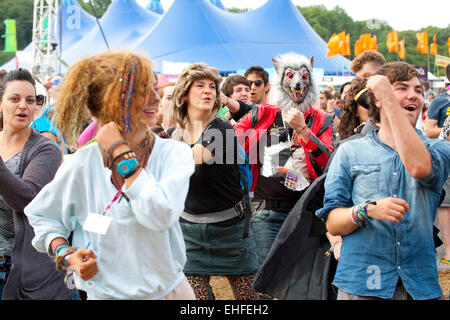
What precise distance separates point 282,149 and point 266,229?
0.70 metres

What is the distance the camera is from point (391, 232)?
105 inches

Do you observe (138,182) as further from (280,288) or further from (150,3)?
(150,3)

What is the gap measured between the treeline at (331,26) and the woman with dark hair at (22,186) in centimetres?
6669

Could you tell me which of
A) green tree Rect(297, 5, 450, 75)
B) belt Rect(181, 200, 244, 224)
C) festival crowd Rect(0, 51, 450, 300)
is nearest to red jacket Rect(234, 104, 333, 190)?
festival crowd Rect(0, 51, 450, 300)

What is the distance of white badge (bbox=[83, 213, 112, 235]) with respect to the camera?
7.18ft

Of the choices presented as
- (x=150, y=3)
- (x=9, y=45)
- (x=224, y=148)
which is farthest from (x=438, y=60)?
(x=224, y=148)

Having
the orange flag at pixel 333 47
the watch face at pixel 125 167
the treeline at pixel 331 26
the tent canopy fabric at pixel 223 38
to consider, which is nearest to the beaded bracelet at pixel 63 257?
the watch face at pixel 125 167

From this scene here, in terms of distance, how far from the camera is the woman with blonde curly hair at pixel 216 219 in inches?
147

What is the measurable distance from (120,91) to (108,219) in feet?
1.75

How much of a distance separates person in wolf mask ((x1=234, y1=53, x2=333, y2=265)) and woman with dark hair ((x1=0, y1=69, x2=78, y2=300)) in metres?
1.71

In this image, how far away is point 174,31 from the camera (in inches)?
1048

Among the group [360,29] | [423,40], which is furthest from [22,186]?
[360,29]

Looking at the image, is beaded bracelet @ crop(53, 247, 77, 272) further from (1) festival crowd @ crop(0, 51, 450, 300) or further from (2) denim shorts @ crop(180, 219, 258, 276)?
(2) denim shorts @ crop(180, 219, 258, 276)
